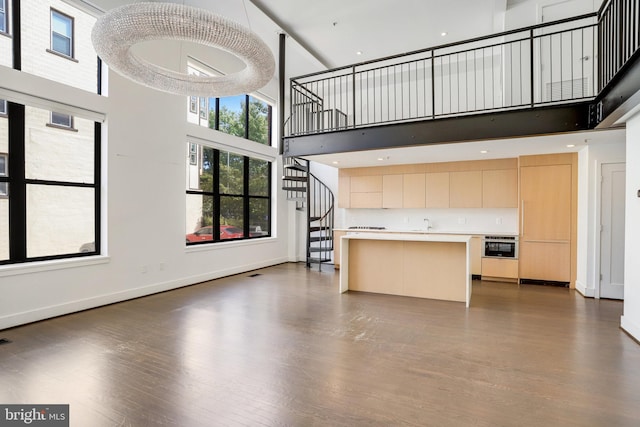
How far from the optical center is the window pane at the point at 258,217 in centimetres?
763

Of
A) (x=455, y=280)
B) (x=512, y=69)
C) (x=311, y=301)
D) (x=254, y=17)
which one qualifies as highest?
(x=254, y=17)

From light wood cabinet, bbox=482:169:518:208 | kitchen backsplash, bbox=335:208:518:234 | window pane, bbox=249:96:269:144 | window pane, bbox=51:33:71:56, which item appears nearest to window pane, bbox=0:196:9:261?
window pane, bbox=51:33:71:56

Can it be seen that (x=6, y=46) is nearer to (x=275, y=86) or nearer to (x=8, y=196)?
(x=8, y=196)

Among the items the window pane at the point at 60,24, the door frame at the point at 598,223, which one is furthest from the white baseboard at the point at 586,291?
the window pane at the point at 60,24

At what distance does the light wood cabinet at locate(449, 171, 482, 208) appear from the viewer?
21.9 feet

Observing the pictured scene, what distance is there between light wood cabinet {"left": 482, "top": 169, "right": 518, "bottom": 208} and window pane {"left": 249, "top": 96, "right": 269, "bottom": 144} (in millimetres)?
5022

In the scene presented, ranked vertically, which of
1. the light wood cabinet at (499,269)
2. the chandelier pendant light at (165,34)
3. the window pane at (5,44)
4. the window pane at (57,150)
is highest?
the window pane at (5,44)

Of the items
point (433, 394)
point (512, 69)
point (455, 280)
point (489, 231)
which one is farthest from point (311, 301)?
point (512, 69)

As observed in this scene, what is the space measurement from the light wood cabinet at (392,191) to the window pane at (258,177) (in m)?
2.89

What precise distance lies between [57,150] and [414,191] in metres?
6.29

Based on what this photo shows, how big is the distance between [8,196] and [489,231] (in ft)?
25.4

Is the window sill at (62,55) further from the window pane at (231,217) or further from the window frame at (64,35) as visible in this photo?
the window pane at (231,217)

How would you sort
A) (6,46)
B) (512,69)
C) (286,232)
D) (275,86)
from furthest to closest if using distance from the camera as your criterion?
(286,232) → (275,86) → (512,69) → (6,46)

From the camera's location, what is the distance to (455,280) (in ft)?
16.2
